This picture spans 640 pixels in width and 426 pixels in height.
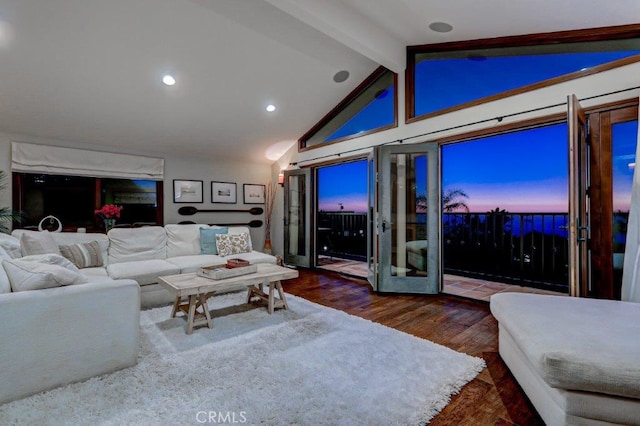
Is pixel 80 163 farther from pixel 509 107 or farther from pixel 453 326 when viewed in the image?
pixel 509 107

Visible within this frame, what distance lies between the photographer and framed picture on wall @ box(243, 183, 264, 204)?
6367mm

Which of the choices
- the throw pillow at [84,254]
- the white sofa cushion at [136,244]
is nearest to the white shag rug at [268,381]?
the throw pillow at [84,254]

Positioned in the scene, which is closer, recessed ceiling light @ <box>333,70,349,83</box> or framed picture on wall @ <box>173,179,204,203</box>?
recessed ceiling light @ <box>333,70,349,83</box>

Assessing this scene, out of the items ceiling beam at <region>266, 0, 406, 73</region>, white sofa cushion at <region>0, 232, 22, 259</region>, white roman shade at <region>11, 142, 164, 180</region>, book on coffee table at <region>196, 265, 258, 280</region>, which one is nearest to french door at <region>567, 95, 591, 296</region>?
ceiling beam at <region>266, 0, 406, 73</region>

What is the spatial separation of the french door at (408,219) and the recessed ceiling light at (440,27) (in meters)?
1.26

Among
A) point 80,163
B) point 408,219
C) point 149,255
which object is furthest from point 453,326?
point 80,163

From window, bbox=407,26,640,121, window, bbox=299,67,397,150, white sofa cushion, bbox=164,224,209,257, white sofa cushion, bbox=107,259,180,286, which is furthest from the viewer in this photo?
window, bbox=299,67,397,150

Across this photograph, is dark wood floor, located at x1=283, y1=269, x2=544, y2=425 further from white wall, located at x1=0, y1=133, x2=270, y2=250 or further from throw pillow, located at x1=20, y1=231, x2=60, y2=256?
throw pillow, located at x1=20, y1=231, x2=60, y2=256

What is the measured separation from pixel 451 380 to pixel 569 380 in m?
0.73

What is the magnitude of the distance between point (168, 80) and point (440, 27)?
127 inches

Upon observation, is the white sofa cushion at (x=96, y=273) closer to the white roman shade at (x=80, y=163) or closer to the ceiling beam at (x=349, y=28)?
the white roman shade at (x=80, y=163)

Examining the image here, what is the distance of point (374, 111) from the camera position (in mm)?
4945

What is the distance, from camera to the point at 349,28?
342cm

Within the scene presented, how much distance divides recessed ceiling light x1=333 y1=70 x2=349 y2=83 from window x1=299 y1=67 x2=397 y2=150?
0.44 m
